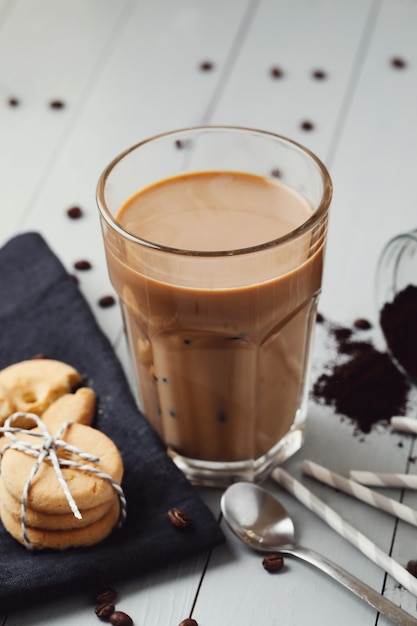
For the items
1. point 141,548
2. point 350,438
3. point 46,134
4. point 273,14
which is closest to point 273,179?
point 350,438

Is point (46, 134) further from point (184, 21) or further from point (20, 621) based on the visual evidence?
point (20, 621)

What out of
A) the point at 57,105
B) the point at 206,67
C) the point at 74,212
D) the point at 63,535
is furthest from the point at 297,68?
the point at 63,535

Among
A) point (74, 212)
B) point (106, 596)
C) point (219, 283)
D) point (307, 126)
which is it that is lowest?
point (106, 596)

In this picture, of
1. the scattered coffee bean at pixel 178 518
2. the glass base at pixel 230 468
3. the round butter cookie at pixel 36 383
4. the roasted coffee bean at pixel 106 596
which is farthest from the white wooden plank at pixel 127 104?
the roasted coffee bean at pixel 106 596

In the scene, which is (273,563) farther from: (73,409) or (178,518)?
(73,409)

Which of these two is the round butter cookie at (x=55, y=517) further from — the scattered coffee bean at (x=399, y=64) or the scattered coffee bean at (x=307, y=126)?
the scattered coffee bean at (x=399, y=64)

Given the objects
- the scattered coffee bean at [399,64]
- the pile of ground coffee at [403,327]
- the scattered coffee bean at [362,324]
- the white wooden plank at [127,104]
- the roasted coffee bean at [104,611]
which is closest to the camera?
the roasted coffee bean at [104,611]

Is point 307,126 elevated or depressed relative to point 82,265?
elevated
